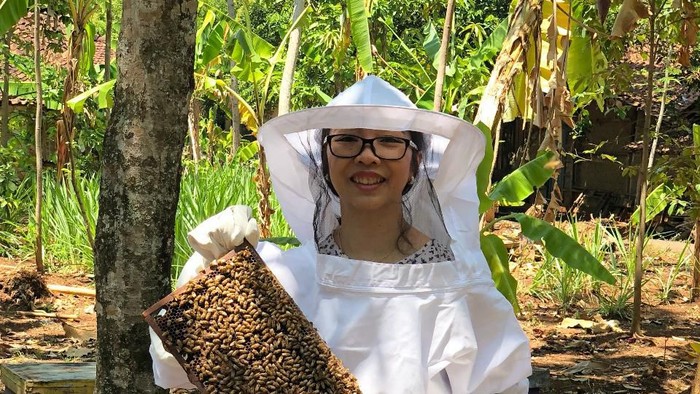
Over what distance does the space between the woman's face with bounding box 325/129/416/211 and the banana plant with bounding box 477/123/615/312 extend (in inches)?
83.1

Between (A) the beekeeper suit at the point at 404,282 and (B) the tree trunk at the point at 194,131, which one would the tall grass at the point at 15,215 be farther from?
(A) the beekeeper suit at the point at 404,282

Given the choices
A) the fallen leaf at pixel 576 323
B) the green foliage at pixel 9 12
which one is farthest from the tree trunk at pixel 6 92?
the fallen leaf at pixel 576 323

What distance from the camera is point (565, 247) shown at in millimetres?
4695

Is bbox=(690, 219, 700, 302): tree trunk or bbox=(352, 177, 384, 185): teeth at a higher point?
bbox=(352, 177, 384, 185): teeth

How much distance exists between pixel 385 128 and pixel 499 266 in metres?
2.50

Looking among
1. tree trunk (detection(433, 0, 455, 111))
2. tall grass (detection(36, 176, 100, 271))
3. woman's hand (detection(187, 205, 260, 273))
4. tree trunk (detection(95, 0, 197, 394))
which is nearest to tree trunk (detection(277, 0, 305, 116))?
tree trunk (detection(433, 0, 455, 111))

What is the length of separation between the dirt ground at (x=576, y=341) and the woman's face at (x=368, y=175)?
233 cm

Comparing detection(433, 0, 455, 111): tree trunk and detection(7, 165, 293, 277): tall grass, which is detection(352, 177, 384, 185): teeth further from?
detection(7, 165, 293, 277): tall grass

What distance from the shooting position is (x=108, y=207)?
101 inches

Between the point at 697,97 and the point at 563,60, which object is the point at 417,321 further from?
the point at 697,97

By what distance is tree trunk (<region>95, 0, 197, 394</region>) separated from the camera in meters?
2.54

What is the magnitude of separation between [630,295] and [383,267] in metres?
5.82

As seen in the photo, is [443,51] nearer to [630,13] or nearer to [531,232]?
[531,232]

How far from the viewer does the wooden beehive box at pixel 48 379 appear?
11.6ft
